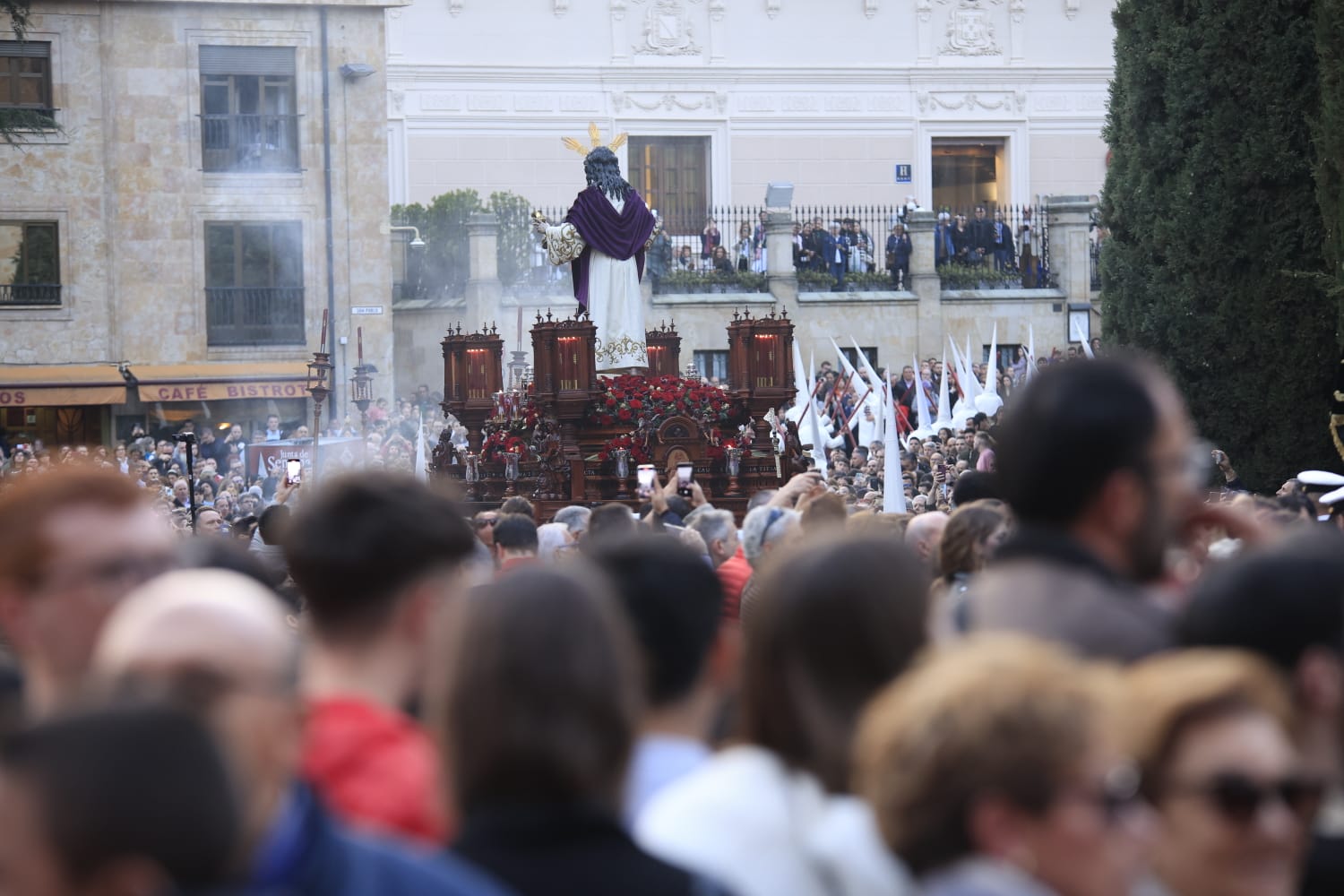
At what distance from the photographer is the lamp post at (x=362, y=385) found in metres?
25.9

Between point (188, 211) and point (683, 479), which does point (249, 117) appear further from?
point (683, 479)

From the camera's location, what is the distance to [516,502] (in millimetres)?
9492

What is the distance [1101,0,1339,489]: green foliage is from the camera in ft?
58.5

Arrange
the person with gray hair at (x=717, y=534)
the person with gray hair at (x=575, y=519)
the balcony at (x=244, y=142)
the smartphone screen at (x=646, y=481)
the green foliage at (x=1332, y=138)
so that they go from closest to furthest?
the person with gray hair at (x=717, y=534) → the person with gray hair at (x=575, y=519) → the smartphone screen at (x=646, y=481) → the green foliage at (x=1332, y=138) → the balcony at (x=244, y=142)

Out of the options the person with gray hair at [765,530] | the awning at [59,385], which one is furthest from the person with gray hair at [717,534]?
the awning at [59,385]

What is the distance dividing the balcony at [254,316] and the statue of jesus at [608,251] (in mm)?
14020

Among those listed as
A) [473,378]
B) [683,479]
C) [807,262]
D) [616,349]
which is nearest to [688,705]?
[683,479]

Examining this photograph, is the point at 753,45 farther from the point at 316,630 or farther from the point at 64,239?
the point at 316,630

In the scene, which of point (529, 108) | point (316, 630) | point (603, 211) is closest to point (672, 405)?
point (603, 211)

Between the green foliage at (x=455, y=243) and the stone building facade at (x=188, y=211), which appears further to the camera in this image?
the green foliage at (x=455, y=243)

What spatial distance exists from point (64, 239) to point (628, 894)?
95.0 feet

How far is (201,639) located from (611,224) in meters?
14.3

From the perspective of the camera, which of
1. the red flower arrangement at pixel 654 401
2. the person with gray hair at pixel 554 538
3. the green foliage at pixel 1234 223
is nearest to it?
the person with gray hair at pixel 554 538

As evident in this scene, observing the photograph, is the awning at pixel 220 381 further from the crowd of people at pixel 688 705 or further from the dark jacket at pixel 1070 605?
the dark jacket at pixel 1070 605
